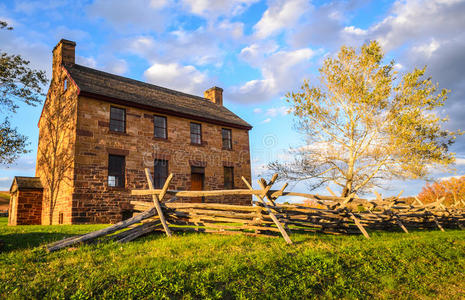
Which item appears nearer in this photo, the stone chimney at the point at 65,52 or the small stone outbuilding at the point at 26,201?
the small stone outbuilding at the point at 26,201

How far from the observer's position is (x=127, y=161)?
16.2 meters

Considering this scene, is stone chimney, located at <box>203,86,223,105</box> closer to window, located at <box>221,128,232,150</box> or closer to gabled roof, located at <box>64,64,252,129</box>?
gabled roof, located at <box>64,64,252,129</box>

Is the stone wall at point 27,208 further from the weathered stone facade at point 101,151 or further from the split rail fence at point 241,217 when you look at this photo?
the split rail fence at point 241,217

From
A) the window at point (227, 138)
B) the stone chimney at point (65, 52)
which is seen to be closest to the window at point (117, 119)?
the stone chimney at point (65, 52)

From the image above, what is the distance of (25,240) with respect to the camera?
27.5 ft

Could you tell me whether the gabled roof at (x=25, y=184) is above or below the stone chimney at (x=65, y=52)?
below

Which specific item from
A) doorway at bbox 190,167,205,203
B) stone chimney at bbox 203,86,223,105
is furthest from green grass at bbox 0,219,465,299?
stone chimney at bbox 203,86,223,105

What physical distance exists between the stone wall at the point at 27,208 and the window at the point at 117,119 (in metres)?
6.02

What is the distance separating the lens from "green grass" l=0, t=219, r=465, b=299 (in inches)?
190

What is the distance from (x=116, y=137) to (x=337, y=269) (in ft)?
42.1

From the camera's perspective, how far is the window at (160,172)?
17.3 meters

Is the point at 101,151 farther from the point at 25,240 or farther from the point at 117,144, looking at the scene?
the point at 25,240

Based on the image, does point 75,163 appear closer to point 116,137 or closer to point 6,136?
point 116,137

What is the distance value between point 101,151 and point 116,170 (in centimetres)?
117
